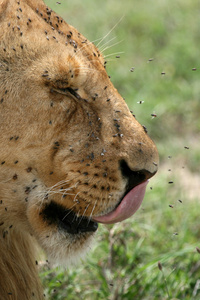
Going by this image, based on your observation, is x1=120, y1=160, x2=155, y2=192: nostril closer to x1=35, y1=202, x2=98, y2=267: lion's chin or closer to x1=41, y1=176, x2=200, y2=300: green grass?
x1=35, y1=202, x2=98, y2=267: lion's chin

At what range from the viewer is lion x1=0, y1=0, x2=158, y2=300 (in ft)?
8.92

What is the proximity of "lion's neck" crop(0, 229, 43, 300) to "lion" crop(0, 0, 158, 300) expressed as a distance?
0.41 feet

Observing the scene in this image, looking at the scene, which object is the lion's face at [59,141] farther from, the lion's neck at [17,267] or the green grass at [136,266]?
the green grass at [136,266]

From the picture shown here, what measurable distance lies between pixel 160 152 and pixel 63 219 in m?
2.72

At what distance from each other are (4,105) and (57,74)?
0.93ft

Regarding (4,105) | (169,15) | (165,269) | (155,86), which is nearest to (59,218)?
(4,105)

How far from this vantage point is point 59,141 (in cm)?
278

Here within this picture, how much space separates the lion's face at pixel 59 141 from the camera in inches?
107

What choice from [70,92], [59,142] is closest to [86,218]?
[59,142]

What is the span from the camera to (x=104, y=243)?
4152 millimetres

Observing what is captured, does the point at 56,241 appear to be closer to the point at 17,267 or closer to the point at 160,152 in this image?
the point at 17,267

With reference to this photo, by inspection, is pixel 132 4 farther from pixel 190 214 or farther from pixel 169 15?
pixel 190 214

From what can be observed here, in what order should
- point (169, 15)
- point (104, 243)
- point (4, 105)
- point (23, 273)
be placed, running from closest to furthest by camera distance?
1. point (4, 105)
2. point (23, 273)
3. point (104, 243)
4. point (169, 15)

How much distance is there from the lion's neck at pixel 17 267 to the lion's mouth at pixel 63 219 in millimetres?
245
